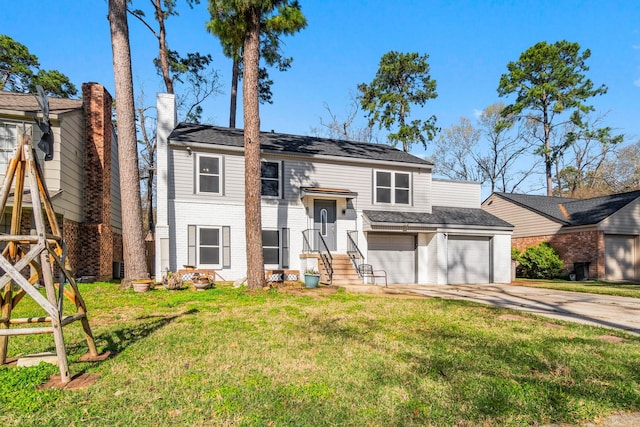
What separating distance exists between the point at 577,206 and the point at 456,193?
8489 mm

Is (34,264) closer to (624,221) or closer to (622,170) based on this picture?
(624,221)

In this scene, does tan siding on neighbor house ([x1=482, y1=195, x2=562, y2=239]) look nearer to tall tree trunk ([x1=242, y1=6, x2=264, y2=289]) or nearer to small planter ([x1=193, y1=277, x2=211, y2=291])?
tall tree trunk ([x1=242, y1=6, x2=264, y2=289])

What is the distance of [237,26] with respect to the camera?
36.1 ft

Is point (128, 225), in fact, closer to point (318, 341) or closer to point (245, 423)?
point (318, 341)

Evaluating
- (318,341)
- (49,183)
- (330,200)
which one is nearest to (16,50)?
(49,183)

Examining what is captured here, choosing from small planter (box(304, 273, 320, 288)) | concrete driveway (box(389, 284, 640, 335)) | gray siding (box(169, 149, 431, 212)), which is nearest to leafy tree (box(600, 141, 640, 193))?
gray siding (box(169, 149, 431, 212))

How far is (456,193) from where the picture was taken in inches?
704

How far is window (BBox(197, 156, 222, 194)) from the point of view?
1321 cm

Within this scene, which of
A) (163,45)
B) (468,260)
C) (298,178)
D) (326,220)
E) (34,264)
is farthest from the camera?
(163,45)

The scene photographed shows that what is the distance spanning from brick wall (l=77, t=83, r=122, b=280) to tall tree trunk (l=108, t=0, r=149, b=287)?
298 centimetres

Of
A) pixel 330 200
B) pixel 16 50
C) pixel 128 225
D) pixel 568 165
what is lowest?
pixel 128 225

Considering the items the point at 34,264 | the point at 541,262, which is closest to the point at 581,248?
the point at 541,262

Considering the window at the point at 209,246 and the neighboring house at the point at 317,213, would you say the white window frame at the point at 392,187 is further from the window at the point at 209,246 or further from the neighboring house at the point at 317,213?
the window at the point at 209,246

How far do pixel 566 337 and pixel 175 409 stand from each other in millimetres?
5495
